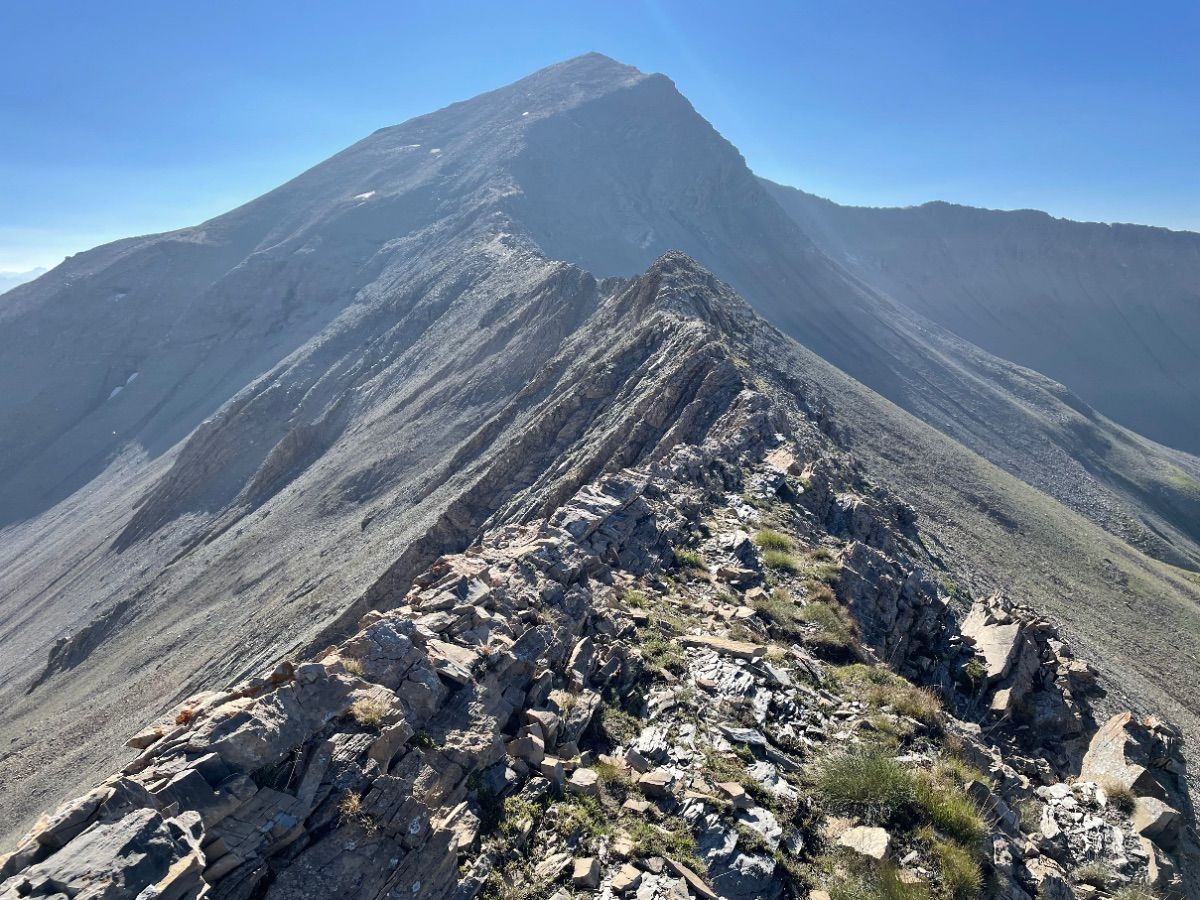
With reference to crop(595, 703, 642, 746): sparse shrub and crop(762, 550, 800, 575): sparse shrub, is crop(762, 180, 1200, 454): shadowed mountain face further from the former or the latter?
crop(595, 703, 642, 746): sparse shrub

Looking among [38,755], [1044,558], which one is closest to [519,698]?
[38,755]

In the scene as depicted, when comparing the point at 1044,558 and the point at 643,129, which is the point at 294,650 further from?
the point at 643,129

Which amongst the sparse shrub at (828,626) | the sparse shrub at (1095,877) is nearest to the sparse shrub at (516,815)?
the sparse shrub at (1095,877)

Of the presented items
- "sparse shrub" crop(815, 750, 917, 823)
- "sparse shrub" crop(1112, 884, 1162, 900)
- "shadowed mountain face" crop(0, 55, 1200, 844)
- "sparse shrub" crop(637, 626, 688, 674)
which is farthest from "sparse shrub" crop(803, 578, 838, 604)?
"shadowed mountain face" crop(0, 55, 1200, 844)

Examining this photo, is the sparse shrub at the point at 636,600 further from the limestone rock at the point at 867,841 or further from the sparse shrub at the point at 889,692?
the limestone rock at the point at 867,841

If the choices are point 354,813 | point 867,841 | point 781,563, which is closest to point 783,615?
point 781,563

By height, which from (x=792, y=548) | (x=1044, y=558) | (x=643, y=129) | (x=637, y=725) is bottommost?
(x=1044, y=558)
